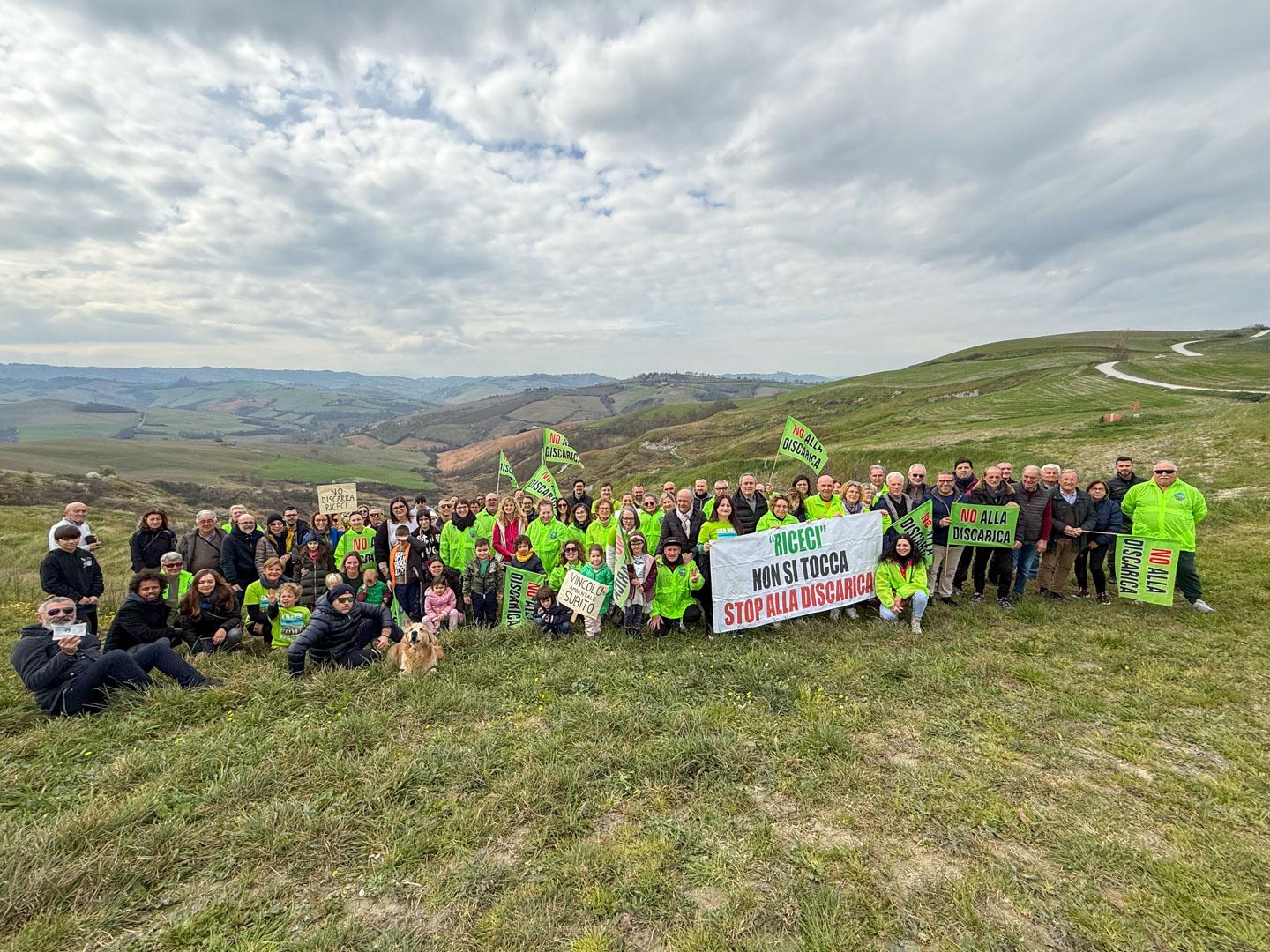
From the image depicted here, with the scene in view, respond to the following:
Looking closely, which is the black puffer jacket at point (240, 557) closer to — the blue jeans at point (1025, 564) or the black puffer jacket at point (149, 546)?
the black puffer jacket at point (149, 546)

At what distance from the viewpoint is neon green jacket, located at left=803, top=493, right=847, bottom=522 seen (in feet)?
33.5

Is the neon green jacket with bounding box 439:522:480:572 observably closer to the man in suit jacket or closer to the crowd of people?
the crowd of people

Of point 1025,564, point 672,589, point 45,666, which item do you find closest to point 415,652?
point 45,666

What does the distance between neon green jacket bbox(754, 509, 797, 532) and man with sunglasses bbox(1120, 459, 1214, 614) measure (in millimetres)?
→ 6174

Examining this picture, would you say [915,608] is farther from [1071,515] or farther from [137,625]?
[137,625]

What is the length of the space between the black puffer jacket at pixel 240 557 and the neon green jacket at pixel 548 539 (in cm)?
511

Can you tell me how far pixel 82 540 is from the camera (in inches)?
358

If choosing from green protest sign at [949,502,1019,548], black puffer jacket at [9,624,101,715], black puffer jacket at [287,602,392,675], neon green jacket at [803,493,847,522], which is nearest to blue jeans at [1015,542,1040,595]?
green protest sign at [949,502,1019,548]

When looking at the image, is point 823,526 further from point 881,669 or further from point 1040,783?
point 1040,783

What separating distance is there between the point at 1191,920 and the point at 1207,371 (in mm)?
70919

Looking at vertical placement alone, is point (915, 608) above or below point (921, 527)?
below

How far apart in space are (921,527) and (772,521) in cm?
273

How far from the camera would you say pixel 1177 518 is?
919 centimetres

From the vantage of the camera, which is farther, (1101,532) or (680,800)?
(1101,532)
